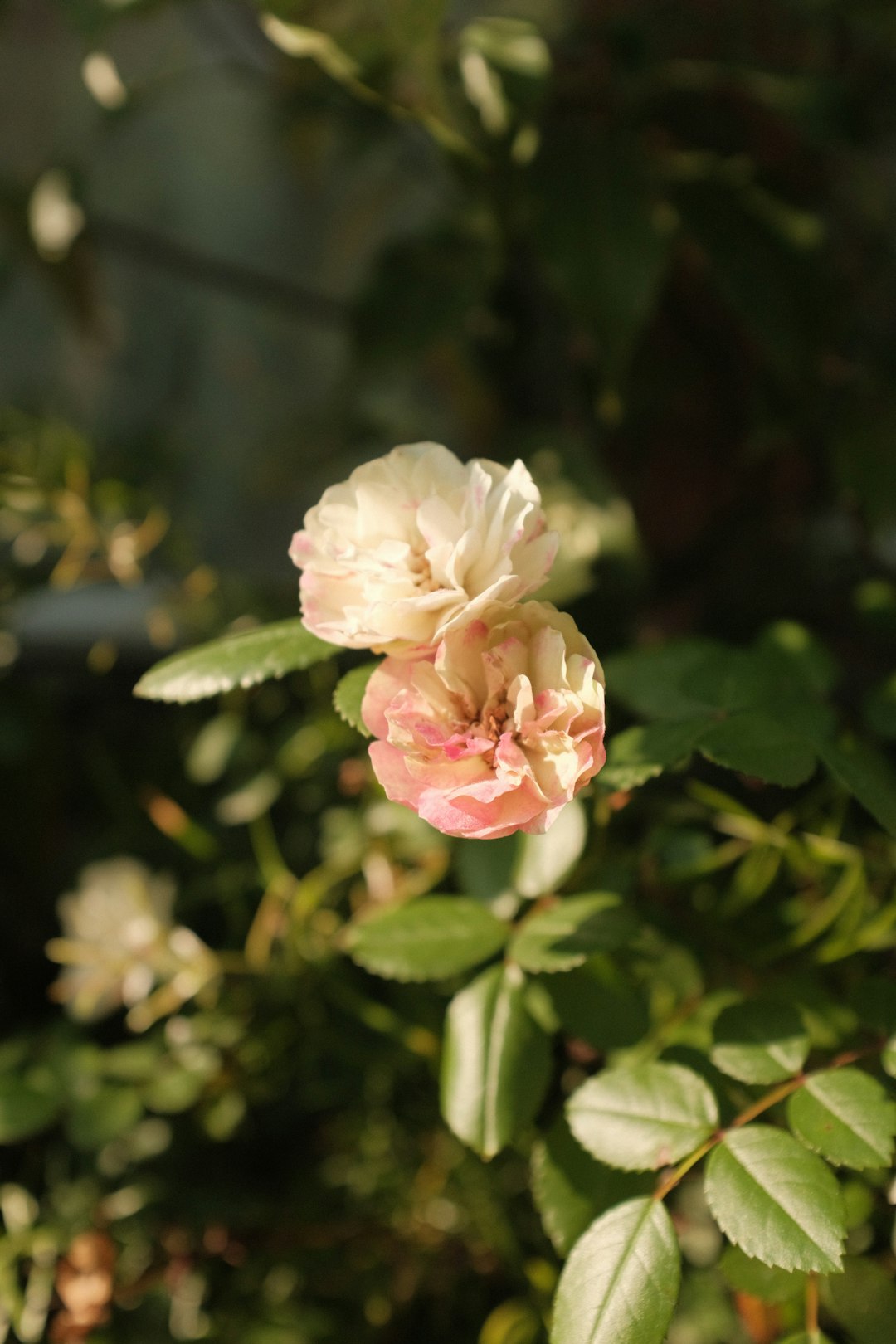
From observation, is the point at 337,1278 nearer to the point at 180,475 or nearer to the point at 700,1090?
the point at 700,1090

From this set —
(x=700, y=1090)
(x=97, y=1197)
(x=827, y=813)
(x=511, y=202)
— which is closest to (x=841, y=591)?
(x=827, y=813)

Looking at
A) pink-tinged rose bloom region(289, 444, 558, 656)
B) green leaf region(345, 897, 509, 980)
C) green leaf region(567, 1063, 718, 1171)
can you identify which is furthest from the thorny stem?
pink-tinged rose bloom region(289, 444, 558, 656)

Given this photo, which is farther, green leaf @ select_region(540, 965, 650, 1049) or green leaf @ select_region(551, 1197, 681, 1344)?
green leaf @ select_region(540, 965, 650, 1049)

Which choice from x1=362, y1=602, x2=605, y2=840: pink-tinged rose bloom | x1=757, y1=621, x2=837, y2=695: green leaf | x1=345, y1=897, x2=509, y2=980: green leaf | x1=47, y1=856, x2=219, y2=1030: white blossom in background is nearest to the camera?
x1=362, y1=602, x2=605, y2=840: pink-tinged rose bloom

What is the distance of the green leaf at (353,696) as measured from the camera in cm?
35

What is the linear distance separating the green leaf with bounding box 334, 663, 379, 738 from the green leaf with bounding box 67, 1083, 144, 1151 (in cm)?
42

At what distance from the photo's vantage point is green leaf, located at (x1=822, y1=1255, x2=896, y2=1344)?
37 cm

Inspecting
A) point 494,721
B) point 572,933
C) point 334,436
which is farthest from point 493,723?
point 334,436

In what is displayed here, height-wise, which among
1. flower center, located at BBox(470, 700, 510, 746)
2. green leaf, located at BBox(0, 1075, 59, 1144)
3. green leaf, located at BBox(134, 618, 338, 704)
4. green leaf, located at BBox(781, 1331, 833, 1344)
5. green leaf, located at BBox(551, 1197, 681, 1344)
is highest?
flower center, located at BBox(470, 700, 510, 746)

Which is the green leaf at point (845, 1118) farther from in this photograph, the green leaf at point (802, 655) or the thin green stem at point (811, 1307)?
the green leaf at point (802, 655)

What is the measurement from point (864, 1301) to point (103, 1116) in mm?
473

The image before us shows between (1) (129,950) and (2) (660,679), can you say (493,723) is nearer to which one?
(2) (660,679)

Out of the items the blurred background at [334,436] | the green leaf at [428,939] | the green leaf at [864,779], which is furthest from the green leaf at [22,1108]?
the green leaf at [864,779]

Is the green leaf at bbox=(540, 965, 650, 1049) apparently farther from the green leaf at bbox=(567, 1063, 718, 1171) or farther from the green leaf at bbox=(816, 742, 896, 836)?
the green leaf at bbox=(816, 742, 896, 836)
